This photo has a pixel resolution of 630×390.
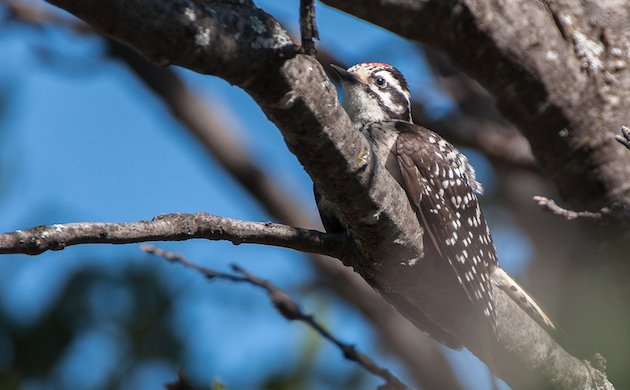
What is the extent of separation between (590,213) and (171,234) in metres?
1.89

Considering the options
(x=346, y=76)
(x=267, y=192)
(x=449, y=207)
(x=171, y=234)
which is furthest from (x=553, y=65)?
(x=267, y=192)

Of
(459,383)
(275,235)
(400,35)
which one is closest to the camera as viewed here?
(275,235)

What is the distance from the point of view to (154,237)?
268 cm

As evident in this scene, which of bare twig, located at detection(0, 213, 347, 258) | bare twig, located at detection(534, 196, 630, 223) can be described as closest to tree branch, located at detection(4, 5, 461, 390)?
bare twig, located at detection(534, 196, 630, 223)

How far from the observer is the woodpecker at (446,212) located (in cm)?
388

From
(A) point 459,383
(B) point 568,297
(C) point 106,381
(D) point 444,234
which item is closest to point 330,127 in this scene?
(D) point 444,234

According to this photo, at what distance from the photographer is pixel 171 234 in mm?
2719

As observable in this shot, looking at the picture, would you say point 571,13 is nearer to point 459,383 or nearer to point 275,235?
point 275,235

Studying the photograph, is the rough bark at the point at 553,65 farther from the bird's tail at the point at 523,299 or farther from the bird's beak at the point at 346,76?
the bird's beak at the point at 346,76

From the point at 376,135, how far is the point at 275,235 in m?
1.70

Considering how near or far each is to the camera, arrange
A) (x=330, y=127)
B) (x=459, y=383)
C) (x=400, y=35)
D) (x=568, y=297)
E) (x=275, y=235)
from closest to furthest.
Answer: (x=330, y=127), (x=275, y=235), (x=400, y=35), (x=568, y=297), (x=459, y=383)

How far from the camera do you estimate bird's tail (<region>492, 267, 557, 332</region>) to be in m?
4.19

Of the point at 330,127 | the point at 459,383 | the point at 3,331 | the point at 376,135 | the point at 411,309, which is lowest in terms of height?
the point at 459,383

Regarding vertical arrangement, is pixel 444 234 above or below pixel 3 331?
above
